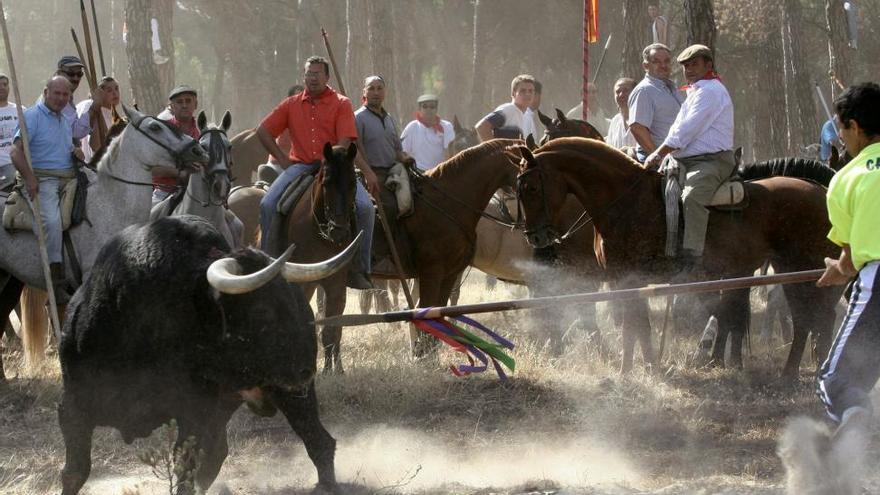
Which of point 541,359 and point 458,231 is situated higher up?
point 458,231

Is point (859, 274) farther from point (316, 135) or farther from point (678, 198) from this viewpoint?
point (316, 135)

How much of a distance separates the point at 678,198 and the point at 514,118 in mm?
4006

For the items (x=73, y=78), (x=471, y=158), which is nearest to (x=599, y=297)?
(x=471, y=158)

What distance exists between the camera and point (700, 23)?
1376 cm

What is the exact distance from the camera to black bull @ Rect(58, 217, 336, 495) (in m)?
6.50

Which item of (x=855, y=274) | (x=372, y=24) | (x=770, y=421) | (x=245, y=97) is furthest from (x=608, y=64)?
(x=855, y=274)

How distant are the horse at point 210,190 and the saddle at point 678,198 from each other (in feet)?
12.0

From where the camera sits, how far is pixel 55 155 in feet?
33.4

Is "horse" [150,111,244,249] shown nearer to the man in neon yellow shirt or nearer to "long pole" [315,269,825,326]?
"long pole" [315,269,825,326]

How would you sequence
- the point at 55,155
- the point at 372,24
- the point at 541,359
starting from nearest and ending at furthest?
1. the point at 55,155
2. the point at 541,359
3. the point at 372,24

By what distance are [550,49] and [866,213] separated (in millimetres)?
36746

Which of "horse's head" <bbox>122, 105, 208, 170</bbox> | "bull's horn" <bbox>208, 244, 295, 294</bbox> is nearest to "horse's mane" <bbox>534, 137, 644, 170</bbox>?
"horse's head" <bbox>122, 105, 208, 170</bbox>

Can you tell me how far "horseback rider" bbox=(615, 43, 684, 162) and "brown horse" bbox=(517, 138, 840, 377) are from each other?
0.79 meters

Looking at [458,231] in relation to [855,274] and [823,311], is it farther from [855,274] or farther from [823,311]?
[855,274]
